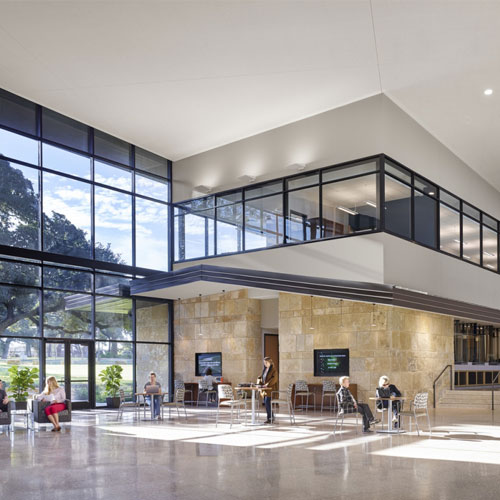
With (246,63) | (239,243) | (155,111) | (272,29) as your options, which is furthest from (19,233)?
(272,29)

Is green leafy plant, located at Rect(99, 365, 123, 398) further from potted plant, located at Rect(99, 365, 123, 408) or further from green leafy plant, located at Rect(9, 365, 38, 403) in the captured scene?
green leafy plant, located at Rect(9, 365, 38, 403)

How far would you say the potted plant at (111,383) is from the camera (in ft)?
60.9

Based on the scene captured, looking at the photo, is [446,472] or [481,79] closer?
[446,472]

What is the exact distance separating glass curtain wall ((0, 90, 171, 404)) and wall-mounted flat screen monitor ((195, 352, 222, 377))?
1.27 meters

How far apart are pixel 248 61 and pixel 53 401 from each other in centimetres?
879

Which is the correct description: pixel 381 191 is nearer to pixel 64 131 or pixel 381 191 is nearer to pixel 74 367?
pixel 64 131

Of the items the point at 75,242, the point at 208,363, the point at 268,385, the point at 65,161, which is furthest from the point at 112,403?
the point at 65,161

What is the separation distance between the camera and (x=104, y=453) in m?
9.23

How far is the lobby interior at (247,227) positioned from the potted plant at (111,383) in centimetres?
7

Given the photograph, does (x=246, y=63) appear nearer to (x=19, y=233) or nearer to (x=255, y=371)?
(x=19, y=233)

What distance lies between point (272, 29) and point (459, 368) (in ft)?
46.1

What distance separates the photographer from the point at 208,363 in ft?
66.7

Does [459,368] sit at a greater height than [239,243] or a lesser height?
lesser

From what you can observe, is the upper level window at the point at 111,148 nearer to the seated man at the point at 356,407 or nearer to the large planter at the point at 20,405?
the large planter at the point at 20,405
